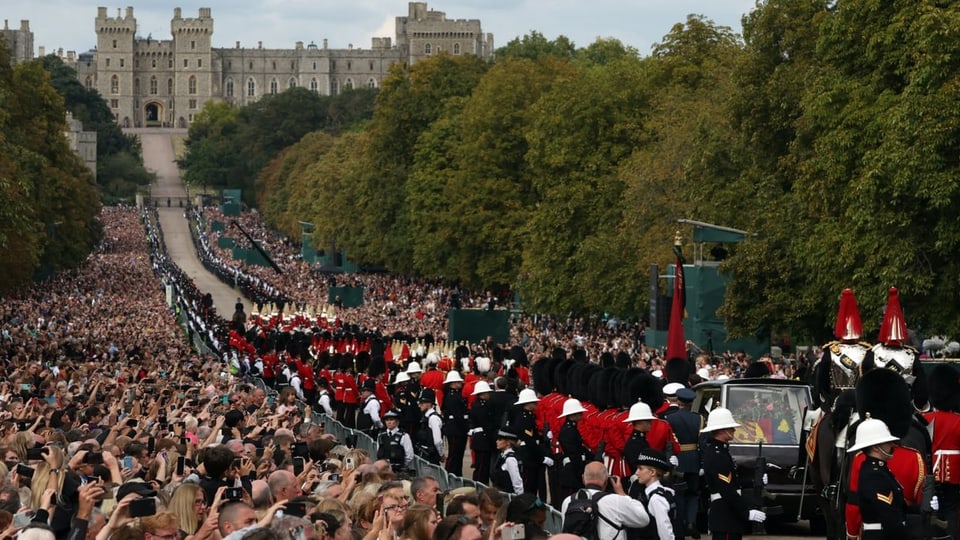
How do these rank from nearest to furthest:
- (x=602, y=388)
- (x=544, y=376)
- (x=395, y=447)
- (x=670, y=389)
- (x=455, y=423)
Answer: (x=395, y=447)
(x=602, y=388)
(x=670, y=389)
(x=544, y=376)
(x=455, y=423)

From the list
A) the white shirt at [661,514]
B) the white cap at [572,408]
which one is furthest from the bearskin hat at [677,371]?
the white shirt at [661,514]

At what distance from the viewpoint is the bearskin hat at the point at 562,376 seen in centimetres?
2319

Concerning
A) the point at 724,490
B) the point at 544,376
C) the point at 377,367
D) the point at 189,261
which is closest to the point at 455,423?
the point at 544,376

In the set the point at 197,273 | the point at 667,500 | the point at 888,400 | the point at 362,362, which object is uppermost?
the point at 888,400

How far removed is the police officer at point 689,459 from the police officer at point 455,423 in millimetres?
6333

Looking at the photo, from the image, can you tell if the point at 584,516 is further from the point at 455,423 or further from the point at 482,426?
the point at 455,423

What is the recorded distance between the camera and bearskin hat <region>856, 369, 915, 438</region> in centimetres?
1488

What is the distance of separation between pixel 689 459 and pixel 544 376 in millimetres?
6150

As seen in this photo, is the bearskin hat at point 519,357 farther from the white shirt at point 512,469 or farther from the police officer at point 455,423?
the white shirt at point 512,469

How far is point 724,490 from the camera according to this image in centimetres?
1650

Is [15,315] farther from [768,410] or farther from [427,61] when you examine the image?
[768,410]

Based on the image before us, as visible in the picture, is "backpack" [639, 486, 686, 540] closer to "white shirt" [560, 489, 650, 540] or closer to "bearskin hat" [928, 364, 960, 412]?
"white shirt" [560, 489, 650, 540]

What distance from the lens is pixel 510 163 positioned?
7681cm

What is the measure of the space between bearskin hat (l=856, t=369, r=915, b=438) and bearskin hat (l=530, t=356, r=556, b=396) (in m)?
9.46
